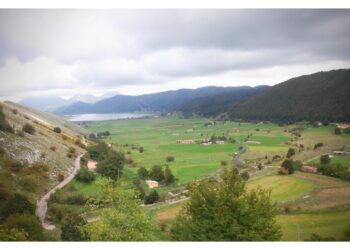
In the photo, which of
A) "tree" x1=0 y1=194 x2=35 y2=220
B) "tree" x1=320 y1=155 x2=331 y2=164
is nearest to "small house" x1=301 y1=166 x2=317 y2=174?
"tree" x1=320 y1=155 x2=331 y2=164

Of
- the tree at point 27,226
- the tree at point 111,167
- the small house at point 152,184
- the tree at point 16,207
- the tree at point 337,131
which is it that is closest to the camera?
the tree at point 27,226

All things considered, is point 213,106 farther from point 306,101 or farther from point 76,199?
point 76,199

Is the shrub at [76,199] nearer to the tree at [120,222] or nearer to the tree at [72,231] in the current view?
the tree at [72,231]

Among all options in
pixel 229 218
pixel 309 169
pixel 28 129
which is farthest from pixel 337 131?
pixel 28 129

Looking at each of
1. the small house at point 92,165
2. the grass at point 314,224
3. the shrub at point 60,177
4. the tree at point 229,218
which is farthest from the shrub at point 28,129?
A: the grass at point 314,224
